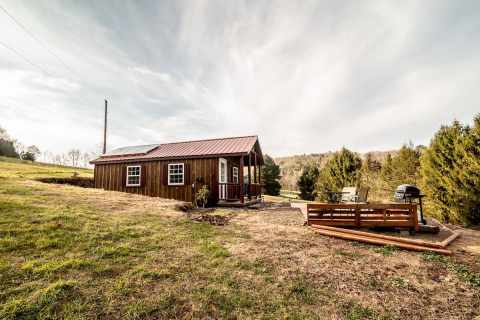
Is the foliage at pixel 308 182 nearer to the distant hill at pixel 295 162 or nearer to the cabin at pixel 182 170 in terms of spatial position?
the distant hill at pixel 295 162

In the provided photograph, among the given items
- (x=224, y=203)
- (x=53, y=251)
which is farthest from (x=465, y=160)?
(x=53, y=251)

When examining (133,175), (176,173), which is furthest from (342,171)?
(133,175)

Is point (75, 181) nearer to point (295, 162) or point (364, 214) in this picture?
point (364, 214)

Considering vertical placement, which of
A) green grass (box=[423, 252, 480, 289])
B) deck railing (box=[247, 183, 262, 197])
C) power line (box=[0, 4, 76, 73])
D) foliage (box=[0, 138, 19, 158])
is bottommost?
green grass (box=[423, 252, 480, 289])

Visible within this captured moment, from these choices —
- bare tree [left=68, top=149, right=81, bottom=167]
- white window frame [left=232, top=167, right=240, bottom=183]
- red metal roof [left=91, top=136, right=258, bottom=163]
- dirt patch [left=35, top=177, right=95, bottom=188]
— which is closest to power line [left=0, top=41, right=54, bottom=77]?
red metal roof [left=91, top=136, right=258, bottom=163]

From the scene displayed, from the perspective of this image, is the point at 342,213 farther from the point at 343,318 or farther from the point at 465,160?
the point at 465,160

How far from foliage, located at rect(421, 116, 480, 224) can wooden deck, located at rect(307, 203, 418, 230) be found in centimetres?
371

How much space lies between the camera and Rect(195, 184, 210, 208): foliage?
36.9ft

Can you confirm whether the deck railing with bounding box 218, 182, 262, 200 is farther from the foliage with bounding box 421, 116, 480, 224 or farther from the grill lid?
the foliage with bounding box 421, 116, 480, 224

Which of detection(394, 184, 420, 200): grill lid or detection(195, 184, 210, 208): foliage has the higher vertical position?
detection(394, 184, 420, 200): grill lid

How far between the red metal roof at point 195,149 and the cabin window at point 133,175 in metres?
0.69

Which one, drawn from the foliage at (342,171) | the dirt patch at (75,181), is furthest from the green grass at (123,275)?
the foliage at (342,171)

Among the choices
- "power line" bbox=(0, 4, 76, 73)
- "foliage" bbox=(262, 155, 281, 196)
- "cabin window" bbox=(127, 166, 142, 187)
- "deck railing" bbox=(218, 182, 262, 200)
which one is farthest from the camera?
"foliage" bbox=(262, 155, 281, 196)

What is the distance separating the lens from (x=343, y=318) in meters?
2.47
